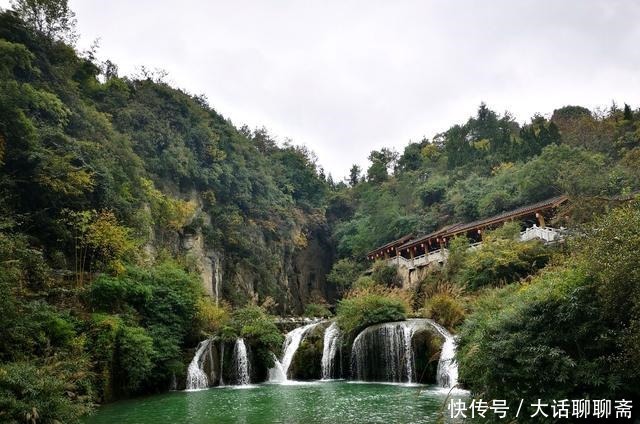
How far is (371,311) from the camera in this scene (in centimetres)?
1825

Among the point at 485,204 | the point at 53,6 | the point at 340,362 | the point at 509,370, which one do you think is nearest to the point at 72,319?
the point at 340,362

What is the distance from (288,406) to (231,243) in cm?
1954

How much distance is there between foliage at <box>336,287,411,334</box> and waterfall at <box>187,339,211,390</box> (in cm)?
560

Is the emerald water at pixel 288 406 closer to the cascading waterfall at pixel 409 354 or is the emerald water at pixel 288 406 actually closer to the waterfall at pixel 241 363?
the cascading waterfall at pixel 409 354

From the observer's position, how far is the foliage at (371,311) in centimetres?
1795

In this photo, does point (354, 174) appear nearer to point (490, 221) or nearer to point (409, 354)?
point (490, 221)

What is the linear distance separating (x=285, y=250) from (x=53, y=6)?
21.8 meters

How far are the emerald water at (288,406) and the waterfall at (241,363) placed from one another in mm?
2155

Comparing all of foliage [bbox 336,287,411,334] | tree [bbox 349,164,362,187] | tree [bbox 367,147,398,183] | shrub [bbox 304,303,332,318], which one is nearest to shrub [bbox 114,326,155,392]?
foliage [bbox 336,287,411,334]

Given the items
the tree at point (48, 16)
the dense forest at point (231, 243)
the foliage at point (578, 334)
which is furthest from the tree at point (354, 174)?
the foliage at point (578, 334)

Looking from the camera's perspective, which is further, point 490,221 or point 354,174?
point 354,174

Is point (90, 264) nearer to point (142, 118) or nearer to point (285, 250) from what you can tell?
point (142, 118)

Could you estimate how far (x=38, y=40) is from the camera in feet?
74.2

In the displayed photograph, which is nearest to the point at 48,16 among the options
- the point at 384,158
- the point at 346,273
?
the point at 346,273
